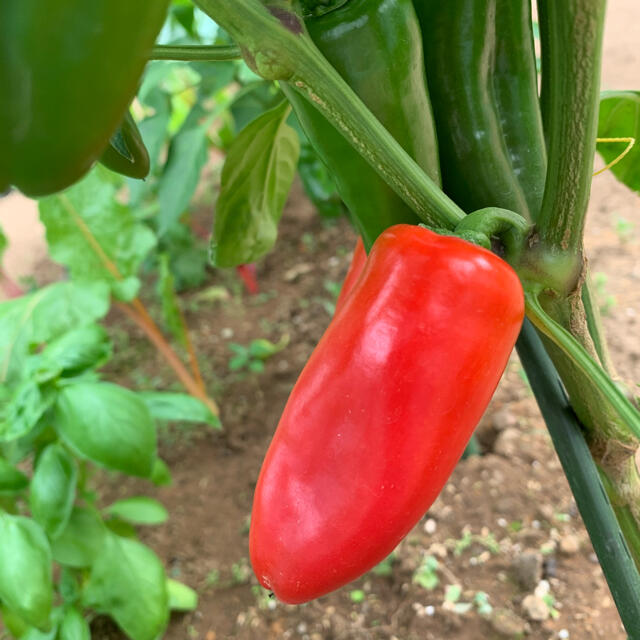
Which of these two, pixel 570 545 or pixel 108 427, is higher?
pixel 108 427

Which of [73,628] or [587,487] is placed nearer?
[587,487]

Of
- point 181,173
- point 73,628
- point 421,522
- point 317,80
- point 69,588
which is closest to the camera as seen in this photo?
point 317,80

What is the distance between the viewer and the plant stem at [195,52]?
1.18 feet

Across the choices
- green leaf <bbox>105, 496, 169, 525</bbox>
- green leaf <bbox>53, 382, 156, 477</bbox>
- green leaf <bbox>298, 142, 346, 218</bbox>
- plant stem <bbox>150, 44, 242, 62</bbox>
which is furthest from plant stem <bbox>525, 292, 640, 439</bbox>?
green leaf <bbox>298, 142, 346, 218</bbox>

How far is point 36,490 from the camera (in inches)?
33.0

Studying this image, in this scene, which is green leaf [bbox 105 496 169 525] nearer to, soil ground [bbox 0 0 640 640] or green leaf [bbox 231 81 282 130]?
A: soil ground [bbox 0 0 640 640]

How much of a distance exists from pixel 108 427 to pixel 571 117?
2.22 ft

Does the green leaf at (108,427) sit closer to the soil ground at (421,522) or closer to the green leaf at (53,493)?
the green leaf at (53,493)

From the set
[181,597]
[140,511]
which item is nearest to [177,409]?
[140,511]

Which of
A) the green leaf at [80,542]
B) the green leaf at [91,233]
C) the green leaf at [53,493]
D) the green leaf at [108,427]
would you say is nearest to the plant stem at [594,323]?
the green leaf at [108,427]

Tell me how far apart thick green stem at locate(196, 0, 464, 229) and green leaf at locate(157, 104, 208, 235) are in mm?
933

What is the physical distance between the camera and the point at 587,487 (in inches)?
16.8

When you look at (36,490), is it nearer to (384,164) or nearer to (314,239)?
(384,164)

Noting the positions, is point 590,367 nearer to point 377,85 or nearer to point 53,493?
point 377,85
